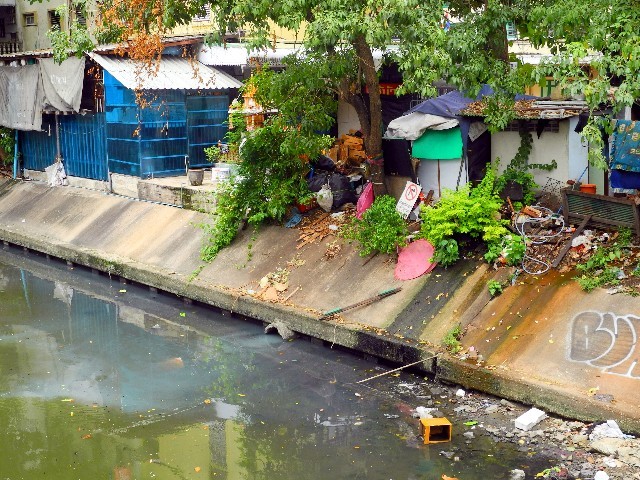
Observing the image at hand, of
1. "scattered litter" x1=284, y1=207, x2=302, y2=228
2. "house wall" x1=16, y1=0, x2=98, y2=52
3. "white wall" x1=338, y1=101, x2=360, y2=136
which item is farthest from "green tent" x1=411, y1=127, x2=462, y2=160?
"house wall" x1=16, y1=0, x2=98, y2=52

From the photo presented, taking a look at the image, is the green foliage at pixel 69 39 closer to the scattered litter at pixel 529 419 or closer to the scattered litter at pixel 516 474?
the scattered litter at pixel 529 419

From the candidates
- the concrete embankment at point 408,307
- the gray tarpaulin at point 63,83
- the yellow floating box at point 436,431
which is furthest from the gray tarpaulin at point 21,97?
the yellow floating box at point 436,431

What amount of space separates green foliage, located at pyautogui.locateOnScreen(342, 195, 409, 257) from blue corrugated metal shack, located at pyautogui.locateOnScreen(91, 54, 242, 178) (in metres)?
7.16

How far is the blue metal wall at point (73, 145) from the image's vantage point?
2141 centimetres

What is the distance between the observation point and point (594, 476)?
8.41m

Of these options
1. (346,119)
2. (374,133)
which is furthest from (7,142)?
(374,133)

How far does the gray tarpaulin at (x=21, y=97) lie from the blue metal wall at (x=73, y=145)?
0.55 meters

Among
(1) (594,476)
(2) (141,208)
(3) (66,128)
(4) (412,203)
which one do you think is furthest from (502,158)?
(3) (66,128)

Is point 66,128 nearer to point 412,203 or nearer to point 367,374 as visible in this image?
point 412,203

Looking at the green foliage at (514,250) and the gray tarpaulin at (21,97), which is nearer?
the green foliage at (514,250)

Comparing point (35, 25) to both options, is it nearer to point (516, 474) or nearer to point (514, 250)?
point (514, 250)

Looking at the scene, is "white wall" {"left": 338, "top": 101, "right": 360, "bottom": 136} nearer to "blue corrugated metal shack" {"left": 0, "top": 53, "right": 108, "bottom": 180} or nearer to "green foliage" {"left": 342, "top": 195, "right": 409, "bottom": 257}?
"green foliage" {"left": 342, "top": 195, "right": 409, "bottom": 257}

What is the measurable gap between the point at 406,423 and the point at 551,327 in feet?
7.58

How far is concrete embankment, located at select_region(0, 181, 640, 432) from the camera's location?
9.90 meters
